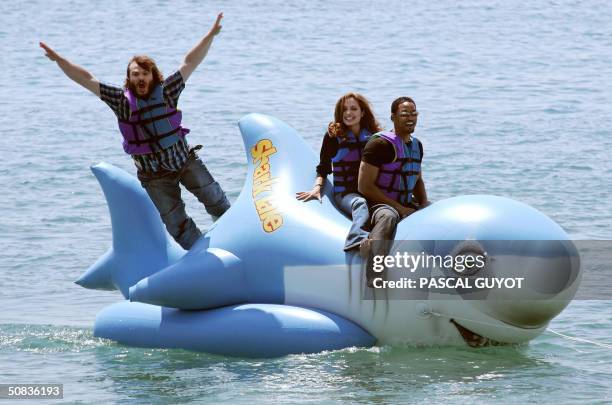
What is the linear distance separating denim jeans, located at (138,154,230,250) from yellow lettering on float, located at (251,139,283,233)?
28 cm

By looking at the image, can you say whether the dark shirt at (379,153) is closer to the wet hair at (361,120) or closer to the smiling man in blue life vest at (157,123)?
the wet hair at (361,120)

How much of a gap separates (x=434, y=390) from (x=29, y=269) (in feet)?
14.2

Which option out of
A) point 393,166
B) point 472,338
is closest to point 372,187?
point 393,166

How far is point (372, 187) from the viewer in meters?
7.11

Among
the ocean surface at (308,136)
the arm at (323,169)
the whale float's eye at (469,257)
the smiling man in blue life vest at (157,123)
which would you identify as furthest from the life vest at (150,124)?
the whale float's eye at (469,257)

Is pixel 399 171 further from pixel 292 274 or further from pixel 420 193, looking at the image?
pixel 292 274

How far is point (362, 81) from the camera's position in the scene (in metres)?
17.4

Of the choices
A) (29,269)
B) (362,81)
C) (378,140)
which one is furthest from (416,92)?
(378,140)

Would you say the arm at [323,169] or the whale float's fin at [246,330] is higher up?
the arm at [323,169]

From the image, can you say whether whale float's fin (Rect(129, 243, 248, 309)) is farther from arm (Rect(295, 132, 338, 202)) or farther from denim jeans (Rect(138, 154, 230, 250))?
arm (Rect(295, 132, 338, 202))

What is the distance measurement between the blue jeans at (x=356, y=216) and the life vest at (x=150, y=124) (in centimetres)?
104

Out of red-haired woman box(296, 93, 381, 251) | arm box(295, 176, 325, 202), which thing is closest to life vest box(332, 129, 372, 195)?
red-haired woman box(296, 93, 381, 251)

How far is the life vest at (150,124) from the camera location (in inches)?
291

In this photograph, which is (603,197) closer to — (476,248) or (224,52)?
(476,248)
